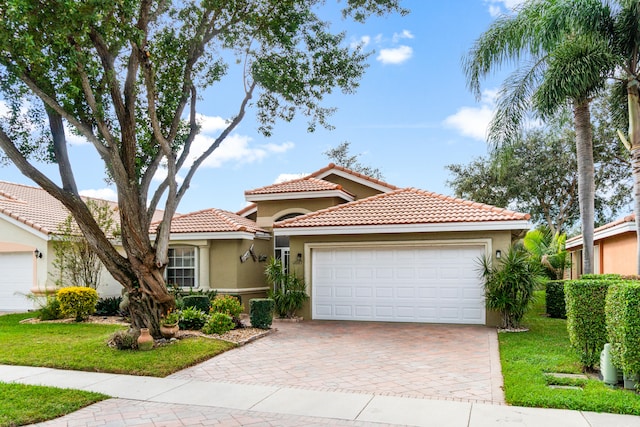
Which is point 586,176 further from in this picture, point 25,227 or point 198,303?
point 25,227

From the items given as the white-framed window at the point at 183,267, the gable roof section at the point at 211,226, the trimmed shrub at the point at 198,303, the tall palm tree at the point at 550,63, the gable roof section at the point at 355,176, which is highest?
the tall palm tree at the point at 550,63

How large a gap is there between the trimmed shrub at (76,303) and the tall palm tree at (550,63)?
46.8ft

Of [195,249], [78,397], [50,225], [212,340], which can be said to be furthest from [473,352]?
[50,225]

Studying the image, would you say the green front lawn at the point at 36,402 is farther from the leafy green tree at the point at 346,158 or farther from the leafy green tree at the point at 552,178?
the leafy green tree at the point at 346,158

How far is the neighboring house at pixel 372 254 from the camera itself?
46.8 ft

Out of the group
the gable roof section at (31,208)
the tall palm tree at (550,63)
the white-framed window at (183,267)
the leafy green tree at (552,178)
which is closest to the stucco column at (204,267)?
the white-framed window at (183,267)

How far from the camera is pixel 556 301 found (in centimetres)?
1700

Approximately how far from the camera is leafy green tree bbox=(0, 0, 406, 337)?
32.9 ft

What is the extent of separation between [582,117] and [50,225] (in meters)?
19.8

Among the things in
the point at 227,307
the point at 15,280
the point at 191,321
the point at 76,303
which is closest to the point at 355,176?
the point at 227,307

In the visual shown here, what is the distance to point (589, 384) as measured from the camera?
25.6ft

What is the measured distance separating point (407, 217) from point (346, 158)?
24.8m

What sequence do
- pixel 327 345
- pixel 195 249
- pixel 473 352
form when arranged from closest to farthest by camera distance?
pixel 473 352 < pixel 327 345 < pixel 195 249

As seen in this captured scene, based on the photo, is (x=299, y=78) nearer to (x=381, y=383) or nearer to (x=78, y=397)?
(x=381, y=383)
